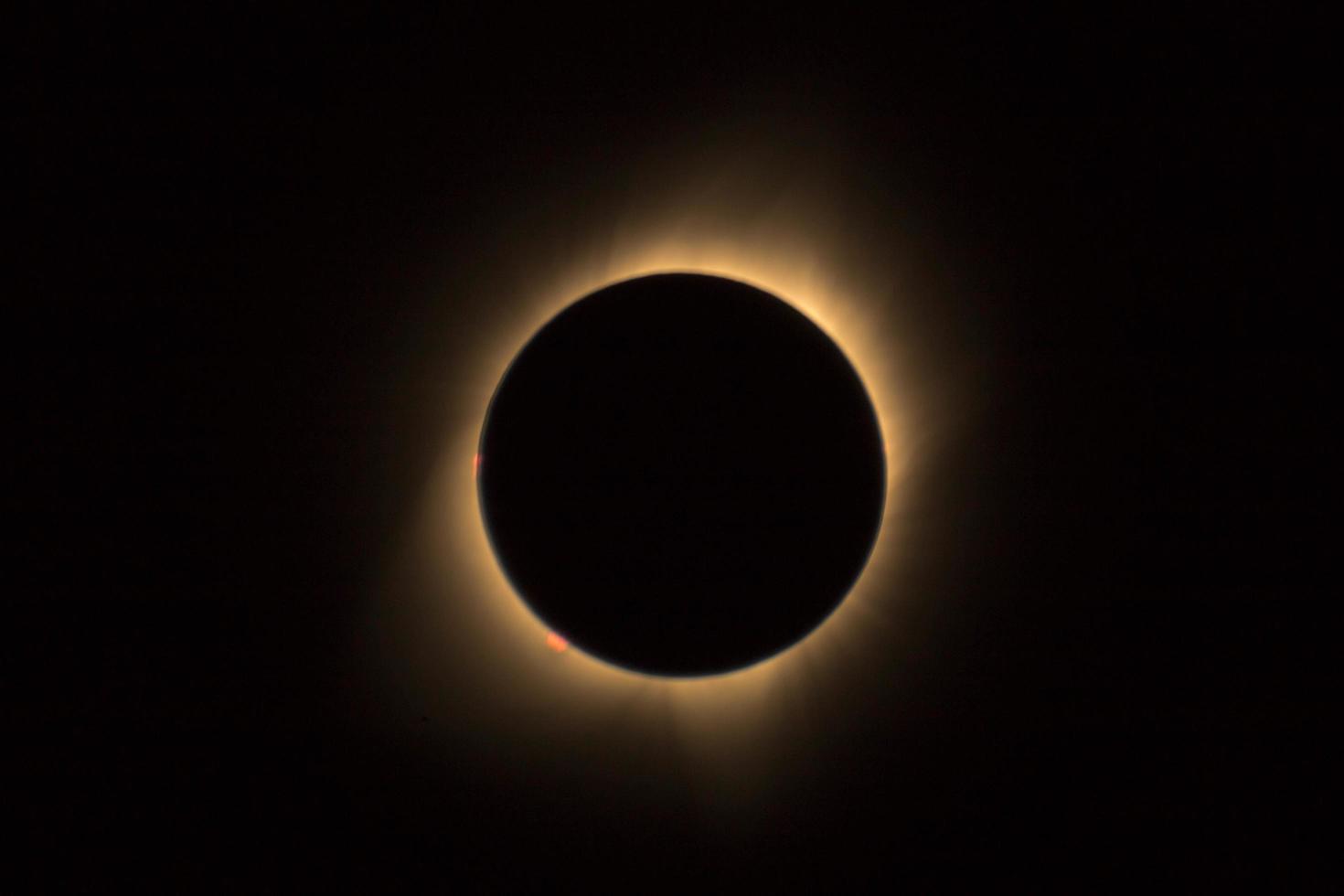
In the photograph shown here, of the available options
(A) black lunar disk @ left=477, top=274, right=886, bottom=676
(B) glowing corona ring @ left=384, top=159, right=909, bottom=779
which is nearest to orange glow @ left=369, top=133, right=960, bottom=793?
(B) glowing corona ring @ left=384, top=159, right=909, bottom=779

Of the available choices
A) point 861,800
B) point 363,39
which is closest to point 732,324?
point 363,39

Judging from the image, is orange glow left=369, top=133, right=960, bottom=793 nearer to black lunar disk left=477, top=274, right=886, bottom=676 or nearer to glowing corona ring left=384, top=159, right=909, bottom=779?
glowing corona ring left=384, top=159, right=909, bottom=779

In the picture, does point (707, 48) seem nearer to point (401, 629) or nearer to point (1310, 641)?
point (401, 629)

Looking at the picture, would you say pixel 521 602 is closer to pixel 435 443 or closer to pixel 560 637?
pixel 560 637

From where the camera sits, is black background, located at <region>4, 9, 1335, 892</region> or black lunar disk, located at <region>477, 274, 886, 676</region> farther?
black background, located at <region>4, 9, 1335, 892</region>

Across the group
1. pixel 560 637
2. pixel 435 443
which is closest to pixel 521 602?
pixel 560 637
